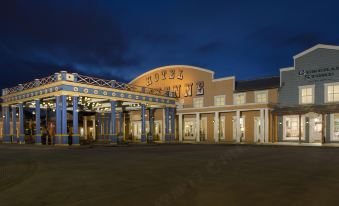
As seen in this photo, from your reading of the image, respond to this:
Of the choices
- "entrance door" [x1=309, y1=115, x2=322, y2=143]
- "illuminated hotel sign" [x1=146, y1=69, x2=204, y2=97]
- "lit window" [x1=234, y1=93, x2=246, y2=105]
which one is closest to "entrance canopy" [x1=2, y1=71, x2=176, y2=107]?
"illuminated hotel sign" [x1=146, y1=69, x2=204, y2=97]

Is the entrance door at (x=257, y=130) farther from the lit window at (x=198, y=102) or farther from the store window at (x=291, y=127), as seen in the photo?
the lit window at (x=198, y=102)

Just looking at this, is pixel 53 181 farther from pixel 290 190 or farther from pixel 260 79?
pixel 260 79

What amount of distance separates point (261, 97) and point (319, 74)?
642cm

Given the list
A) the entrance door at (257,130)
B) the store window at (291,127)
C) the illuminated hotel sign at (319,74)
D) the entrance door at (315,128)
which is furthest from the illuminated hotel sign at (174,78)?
the entrance door at (315,128)

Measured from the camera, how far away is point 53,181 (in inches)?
345

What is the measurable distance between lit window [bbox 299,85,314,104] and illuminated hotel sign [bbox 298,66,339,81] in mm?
958

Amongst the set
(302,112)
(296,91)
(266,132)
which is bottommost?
(266,132)

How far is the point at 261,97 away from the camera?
33.7 metres

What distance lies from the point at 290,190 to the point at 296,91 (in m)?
26.0

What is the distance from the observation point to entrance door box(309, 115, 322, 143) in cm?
2978

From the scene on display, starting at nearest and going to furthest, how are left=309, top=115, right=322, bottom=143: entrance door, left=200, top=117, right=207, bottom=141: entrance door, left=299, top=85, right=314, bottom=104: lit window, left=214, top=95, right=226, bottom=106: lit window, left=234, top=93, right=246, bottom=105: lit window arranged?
left=309, top=115, right=322, bottom=143: entrance door → left=299, top=85, right=314, bottom=104: lit window → left=234, top=93, right=246, bottom=105: lit window → left=214, top=95, right=226, bottom=106: lit window → left=200, top=117, right=207, bottom=141: entrance door

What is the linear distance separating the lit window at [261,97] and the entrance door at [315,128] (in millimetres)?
5433

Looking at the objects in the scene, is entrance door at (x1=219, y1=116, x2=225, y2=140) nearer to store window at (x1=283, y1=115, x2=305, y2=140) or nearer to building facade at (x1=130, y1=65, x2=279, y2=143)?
building facade at (x1=130, y1=65, x2=279, y2=143)

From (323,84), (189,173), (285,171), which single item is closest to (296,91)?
(323,84)
